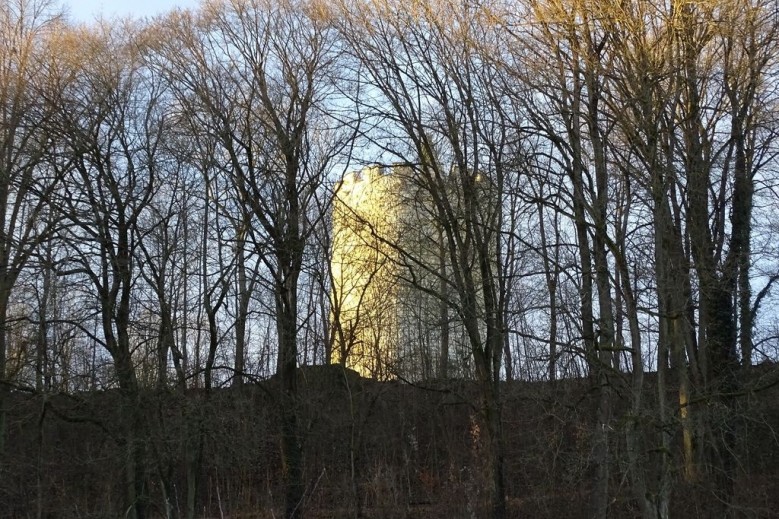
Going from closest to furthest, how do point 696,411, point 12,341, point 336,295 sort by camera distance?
point 696,411, point 12,341, point 336,295

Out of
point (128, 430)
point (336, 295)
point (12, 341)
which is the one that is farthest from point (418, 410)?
point (12, 341)

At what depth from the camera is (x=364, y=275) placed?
22.3m

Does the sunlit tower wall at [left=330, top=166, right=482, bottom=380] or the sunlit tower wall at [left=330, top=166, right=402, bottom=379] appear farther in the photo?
the sunlit tower wall at [left=330, top=166, right=402, bottom=379]

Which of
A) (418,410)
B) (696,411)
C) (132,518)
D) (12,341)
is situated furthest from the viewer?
(418,410)

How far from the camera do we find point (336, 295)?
876 inches

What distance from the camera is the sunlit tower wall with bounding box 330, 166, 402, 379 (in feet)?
62.8

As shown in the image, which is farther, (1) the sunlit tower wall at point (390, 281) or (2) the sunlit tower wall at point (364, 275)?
(2) the sunlit tower wall at point (364, 275)

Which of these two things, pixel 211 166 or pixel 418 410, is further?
pixel 418 410

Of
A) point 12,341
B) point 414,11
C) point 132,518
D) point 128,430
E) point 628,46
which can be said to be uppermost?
point 414,11

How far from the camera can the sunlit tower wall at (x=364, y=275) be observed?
19.1m

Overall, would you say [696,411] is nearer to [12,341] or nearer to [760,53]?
[760,53]

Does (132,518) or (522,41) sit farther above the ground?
(522,41)

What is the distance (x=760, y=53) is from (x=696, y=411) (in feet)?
22.4

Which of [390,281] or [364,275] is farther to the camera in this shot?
[364,275]
